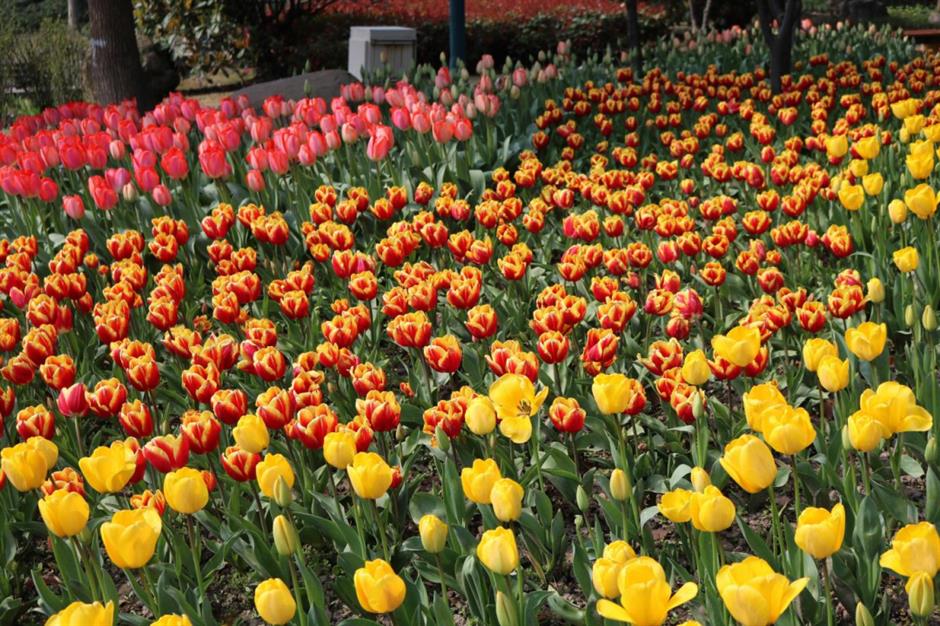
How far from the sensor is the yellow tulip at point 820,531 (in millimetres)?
1806

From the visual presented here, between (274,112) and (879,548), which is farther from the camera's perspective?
(274,112)

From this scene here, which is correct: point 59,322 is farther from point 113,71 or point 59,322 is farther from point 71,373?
point 113,71

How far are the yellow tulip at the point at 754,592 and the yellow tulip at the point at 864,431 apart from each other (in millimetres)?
607

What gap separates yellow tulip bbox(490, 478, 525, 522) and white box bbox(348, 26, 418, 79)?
9.95 metres

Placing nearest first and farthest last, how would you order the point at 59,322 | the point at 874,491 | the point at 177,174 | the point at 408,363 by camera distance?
the point at 874,491
the point at 59,322
the point at 408,363
the point at 177,174

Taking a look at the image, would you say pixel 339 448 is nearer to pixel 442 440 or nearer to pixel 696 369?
pixel 442 440

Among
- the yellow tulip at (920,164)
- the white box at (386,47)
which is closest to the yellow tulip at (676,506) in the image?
the yellow tulip at (920,164)

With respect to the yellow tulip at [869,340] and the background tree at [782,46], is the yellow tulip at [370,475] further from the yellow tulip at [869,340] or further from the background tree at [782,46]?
the background tree at [782,46]

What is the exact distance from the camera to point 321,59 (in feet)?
50.7

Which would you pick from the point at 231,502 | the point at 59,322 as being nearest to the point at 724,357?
the point at 231,502

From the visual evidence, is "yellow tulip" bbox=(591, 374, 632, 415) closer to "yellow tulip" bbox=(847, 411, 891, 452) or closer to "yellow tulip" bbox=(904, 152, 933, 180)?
"yellow tulip" bbox=(847, 411, 891, 452)

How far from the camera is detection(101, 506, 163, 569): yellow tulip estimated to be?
2049mm

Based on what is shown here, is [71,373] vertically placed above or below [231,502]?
above

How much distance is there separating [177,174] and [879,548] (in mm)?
3996
